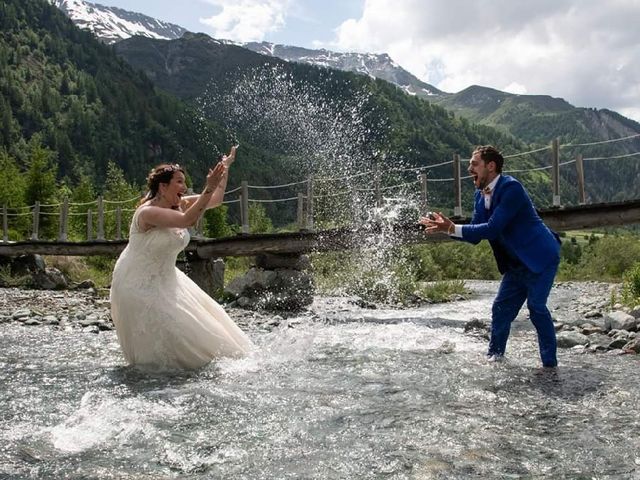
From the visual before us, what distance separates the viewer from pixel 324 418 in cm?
435

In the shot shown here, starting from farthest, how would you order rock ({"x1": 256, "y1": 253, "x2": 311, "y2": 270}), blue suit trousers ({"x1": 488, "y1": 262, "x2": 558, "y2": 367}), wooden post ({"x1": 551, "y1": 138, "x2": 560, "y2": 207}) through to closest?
rock ({"x1": 256, "y1": 253, "x2": 311, "y2": 270}), wooden post ({"x1": 551, "y1": 138, "x2": 560, "y2": 207}), blue suit trousers ({"x1": 488, "y1": 262, "x2": 558, "y2": 367})

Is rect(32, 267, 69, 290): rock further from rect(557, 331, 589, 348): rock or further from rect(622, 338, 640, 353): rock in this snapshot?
rect(622, 338, 640, 353): rock

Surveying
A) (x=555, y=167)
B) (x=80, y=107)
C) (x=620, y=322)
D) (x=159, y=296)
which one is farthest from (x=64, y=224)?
(x=80, y=107)

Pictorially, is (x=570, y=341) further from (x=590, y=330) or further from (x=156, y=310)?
(x=156, y=310)

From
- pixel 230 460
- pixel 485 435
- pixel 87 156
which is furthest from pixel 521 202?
pixel 87 156

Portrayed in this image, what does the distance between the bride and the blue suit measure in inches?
106

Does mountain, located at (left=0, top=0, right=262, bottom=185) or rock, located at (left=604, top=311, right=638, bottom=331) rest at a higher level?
mountain, located at (left=0, top=0, right=262, bottom=185)

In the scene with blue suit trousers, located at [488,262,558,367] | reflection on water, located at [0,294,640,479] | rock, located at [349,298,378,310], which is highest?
blue suit trousers, located at [488,262,558,367]

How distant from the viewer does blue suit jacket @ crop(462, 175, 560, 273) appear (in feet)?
19.2

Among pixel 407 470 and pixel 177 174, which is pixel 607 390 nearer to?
pixel 407 470

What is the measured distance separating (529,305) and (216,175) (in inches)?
134

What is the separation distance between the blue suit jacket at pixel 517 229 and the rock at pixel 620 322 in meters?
4.81

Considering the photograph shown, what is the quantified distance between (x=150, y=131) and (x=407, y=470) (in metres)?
175

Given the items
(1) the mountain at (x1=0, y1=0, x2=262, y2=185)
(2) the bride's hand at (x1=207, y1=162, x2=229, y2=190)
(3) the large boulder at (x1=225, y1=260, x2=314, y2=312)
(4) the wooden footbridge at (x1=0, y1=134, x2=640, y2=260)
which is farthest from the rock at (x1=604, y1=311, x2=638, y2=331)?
(1) the mountain at (x1=0, y1=0, x2=262, y2=185)
